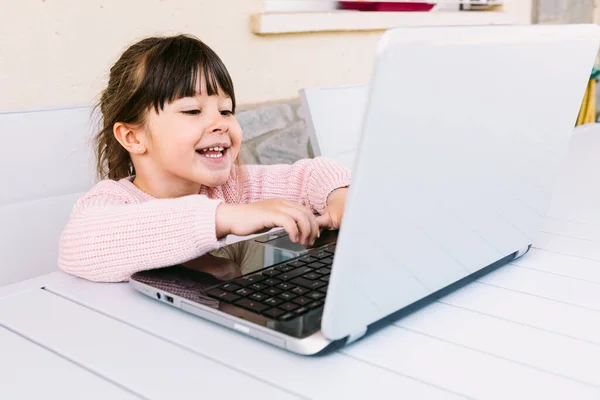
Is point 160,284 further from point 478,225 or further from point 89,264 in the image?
point 478,225

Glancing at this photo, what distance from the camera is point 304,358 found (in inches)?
23.2

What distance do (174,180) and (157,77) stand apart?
0.59 ft

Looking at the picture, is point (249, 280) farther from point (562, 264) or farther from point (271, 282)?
point (562, 264)

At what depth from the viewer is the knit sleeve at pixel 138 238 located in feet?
2.57

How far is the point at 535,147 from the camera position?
768 mm

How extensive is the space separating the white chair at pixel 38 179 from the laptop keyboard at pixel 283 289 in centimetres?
61

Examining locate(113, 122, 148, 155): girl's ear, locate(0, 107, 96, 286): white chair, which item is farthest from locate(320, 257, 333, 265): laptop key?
locate(0, 107, 96, 286): white chair

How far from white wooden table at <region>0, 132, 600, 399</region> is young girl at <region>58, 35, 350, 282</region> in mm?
59

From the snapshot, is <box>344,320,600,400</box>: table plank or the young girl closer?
<box>344,320,600,400</box>: table plank

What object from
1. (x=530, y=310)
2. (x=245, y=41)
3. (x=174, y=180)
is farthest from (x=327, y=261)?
(x=245, y=41)

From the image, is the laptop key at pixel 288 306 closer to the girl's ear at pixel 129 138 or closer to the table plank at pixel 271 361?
the table plank at pixel 271 361

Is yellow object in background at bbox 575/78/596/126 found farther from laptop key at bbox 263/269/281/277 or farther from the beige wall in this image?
laptop key at bbox 263/269/281/277

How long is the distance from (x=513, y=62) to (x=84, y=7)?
1.19 meters

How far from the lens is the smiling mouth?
109 cm
